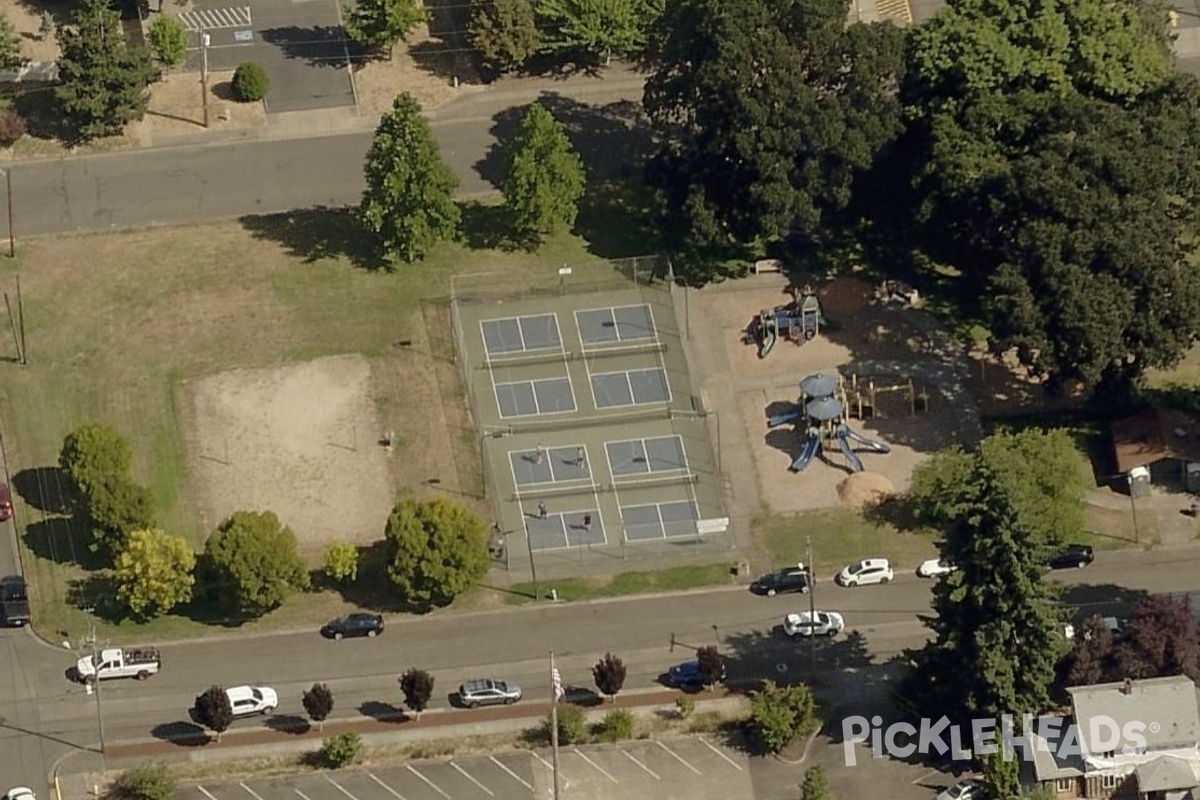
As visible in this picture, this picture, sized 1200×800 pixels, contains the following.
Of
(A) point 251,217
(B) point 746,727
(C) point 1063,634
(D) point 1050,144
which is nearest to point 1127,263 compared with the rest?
(D) point 1050,144

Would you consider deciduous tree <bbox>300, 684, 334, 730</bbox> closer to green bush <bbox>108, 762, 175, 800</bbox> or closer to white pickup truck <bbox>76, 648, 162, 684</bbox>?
green bush <bbox>108, 762, 175, 800</bbox>

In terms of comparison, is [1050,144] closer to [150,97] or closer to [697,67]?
[697,67]

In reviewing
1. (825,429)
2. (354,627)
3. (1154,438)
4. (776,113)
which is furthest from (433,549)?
(1154,438)

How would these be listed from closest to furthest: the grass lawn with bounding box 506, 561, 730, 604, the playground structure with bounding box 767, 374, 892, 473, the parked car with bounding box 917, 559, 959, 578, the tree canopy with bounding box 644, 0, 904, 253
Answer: the parked car with bounding box 917, 559, 959, 578 < the grass lawn with bounding box 506, 561, 730, 604 < the playground structure with bounding box 767, 374, 892, 473 < the tree canopy with bounding box 644, 0, 904, 253

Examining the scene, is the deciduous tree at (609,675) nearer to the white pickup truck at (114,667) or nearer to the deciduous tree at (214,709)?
the deciduous tree at (214,709)

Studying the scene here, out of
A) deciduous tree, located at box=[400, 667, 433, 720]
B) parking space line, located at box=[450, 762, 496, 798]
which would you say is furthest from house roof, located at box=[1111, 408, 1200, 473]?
deciduous tree, located at box=[400, 667, 433, 720]

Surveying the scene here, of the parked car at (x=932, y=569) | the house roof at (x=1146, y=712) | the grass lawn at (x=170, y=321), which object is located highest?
the grass lawn at (x=170, y=321)

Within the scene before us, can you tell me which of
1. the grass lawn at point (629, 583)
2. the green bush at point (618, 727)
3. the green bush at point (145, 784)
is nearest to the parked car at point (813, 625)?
the grass lawn at point (629, 583)
